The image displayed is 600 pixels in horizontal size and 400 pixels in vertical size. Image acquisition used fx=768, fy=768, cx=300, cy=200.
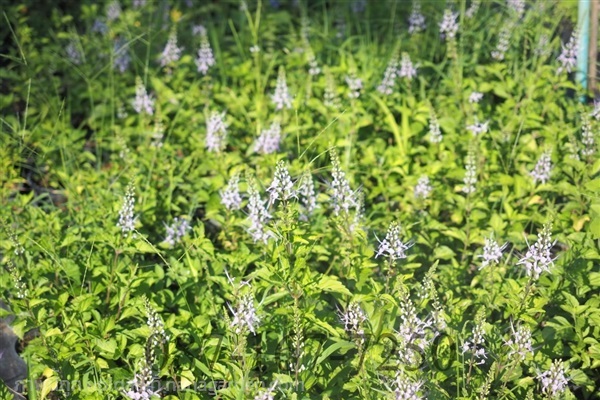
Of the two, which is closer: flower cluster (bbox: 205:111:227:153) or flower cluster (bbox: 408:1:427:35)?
flower cluster (bbox: 205:111:227:153)

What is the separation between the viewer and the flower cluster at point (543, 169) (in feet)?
12.0

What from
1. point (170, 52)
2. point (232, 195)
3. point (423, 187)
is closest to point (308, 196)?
point (232, 195)

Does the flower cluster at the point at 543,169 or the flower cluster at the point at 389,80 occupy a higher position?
the flower cluster at the point at 389,80

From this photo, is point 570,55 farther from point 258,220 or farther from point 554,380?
point 554,380

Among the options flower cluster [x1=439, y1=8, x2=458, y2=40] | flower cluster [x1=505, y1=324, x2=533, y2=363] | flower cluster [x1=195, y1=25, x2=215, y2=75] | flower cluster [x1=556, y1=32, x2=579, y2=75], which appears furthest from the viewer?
flower cluster [x1=195, y1=25, x2=215, y2=75]

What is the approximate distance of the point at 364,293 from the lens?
9.50 feet

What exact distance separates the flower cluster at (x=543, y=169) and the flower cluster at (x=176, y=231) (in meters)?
1.66

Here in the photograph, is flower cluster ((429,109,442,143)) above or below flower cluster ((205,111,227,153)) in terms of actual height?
below

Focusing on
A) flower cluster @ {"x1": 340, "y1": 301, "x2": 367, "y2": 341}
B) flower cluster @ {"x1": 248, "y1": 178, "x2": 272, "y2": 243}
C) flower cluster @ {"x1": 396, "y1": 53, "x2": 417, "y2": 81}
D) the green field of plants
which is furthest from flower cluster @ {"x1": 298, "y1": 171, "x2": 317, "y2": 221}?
flower cluster @ {"x1": 396, "y1": 53, "x2": 417, "y2": 81}

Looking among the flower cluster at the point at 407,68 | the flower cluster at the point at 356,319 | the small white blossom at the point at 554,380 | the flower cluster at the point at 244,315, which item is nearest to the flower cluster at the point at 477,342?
the small white blossom at the point at 554,380

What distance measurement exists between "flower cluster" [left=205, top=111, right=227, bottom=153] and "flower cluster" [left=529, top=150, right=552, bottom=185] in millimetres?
1550

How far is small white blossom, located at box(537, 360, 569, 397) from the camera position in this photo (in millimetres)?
2566

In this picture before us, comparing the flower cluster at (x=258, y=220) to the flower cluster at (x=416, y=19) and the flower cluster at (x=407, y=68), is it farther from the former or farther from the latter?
the flower cluster at (x=416, y=19)

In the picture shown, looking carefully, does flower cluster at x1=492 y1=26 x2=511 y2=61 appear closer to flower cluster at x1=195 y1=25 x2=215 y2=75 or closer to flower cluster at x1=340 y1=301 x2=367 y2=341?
flower cluster at x1=195 y1=25 x2=215 y2=75
